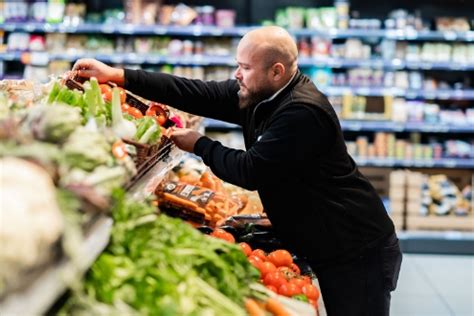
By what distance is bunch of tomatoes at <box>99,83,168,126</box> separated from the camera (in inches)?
134

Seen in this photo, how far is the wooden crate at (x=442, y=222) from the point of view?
24.9 ft

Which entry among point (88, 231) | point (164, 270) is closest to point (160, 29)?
point (164, 270)

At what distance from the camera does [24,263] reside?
1551 mm

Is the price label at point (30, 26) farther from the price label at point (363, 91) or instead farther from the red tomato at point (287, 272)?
the red tomato at point (287, 272)

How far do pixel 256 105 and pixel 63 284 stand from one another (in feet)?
5.84

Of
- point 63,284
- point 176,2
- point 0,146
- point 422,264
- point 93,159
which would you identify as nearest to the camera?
point 63,284

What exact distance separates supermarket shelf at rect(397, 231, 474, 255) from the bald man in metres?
4.12

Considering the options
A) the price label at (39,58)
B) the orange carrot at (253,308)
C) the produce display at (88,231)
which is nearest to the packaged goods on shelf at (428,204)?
the price label at (39,58)

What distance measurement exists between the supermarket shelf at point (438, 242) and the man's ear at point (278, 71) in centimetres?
465

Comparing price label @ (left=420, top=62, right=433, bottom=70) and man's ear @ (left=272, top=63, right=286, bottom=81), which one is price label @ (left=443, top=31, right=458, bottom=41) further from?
man's ear @ (left=272, top=63, right=286, bottom=81)

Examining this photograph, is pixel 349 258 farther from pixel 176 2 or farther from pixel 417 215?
pixel 176 2

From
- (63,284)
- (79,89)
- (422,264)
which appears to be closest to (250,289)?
(63,284)

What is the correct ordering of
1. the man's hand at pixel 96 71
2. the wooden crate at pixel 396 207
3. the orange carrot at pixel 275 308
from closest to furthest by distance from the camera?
the orange carrot at pixel 275 308, the man's hand at pixel 96 71, the wooden crate at pixel 396 207

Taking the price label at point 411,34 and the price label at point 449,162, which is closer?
the price label at point 411,34
